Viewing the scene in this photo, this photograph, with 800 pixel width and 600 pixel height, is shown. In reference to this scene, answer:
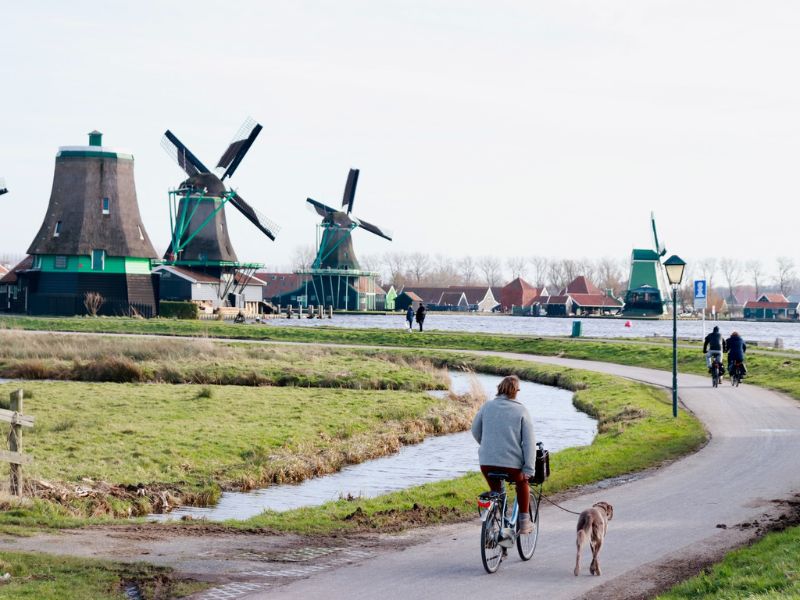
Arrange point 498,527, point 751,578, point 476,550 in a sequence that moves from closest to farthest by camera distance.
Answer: point 751,578 < point 498,527 < point 476,550

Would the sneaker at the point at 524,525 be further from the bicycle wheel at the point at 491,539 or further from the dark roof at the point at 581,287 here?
the dark roof at the point at 581,287

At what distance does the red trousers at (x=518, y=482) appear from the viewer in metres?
10.1

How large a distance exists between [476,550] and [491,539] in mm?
1327

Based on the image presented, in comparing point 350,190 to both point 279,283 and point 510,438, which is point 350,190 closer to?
point 279,283

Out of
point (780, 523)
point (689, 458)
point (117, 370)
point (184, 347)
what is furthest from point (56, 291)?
point (780, 523)

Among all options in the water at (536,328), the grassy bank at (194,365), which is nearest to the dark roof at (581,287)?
the water at (536,328)

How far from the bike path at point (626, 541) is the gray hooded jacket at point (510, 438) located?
42.6 inches

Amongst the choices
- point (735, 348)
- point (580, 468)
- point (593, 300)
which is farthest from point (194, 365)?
point (593, 300)

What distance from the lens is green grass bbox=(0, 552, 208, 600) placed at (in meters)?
9.46

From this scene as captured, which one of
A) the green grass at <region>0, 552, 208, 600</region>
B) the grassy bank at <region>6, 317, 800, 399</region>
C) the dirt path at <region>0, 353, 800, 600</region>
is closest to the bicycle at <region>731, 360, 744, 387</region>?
the grassy bank at <region>6, 317, 800, 399</region>

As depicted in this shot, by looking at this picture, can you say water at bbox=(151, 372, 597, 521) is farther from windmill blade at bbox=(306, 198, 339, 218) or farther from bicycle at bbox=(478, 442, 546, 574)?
windmill blade at bbox=(306, 198, 339, 218)

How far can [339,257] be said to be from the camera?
10850cm

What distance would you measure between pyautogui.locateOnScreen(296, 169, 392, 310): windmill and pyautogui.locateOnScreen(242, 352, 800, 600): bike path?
3460 inches

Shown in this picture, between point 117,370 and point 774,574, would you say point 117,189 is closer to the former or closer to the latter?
point 117,370
